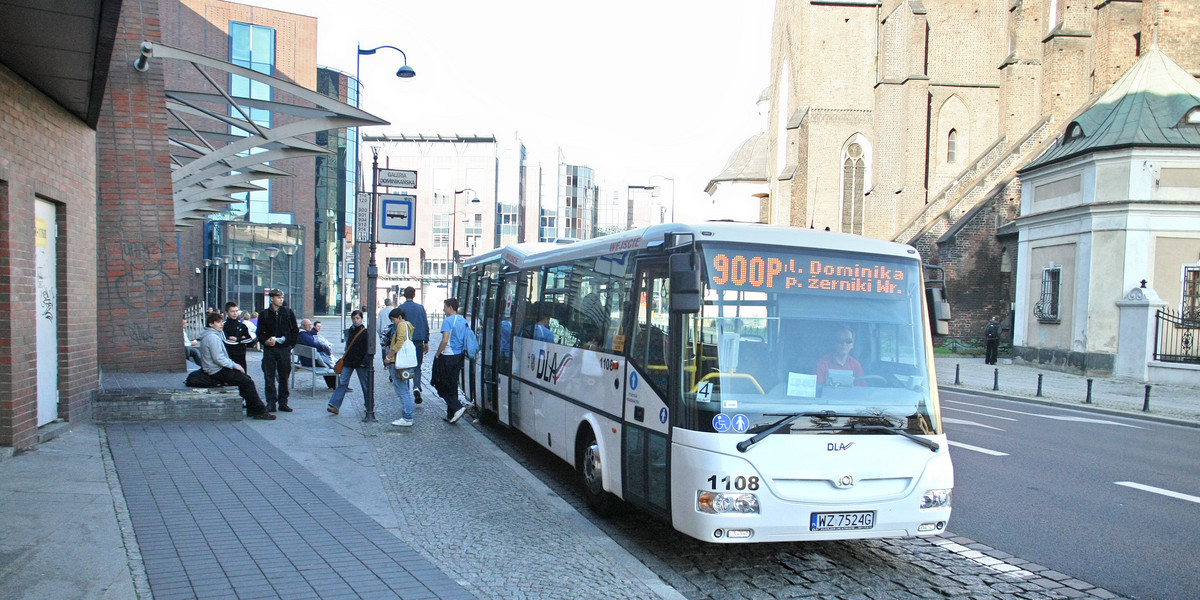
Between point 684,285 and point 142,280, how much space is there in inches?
391

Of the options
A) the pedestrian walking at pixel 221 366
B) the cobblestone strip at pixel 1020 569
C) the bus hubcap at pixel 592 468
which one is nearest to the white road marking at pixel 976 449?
the cobblestone strip at pixel 1020 569

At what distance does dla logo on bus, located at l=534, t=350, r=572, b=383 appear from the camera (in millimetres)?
8625

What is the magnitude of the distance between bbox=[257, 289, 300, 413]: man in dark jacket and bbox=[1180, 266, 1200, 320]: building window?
2293 centimetres

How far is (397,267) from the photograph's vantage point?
8650cm

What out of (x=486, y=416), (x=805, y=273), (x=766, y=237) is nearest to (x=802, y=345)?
(x=805, y=273)

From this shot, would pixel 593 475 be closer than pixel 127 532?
No

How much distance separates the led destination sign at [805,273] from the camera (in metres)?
5.98

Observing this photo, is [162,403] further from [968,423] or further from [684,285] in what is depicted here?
[968,423]

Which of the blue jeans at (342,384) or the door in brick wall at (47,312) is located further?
the blue jeans at (342,384)

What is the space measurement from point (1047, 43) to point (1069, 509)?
1208 inches

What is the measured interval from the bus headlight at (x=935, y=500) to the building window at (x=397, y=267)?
8365 centimetres

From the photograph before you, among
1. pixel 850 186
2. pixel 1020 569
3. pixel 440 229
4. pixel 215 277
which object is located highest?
pixel 850 186

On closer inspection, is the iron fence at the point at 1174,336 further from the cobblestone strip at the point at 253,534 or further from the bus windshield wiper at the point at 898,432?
the cobblestone strip at the point at 253,534

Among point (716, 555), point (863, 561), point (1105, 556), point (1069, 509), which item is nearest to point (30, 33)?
point (716, 555)
